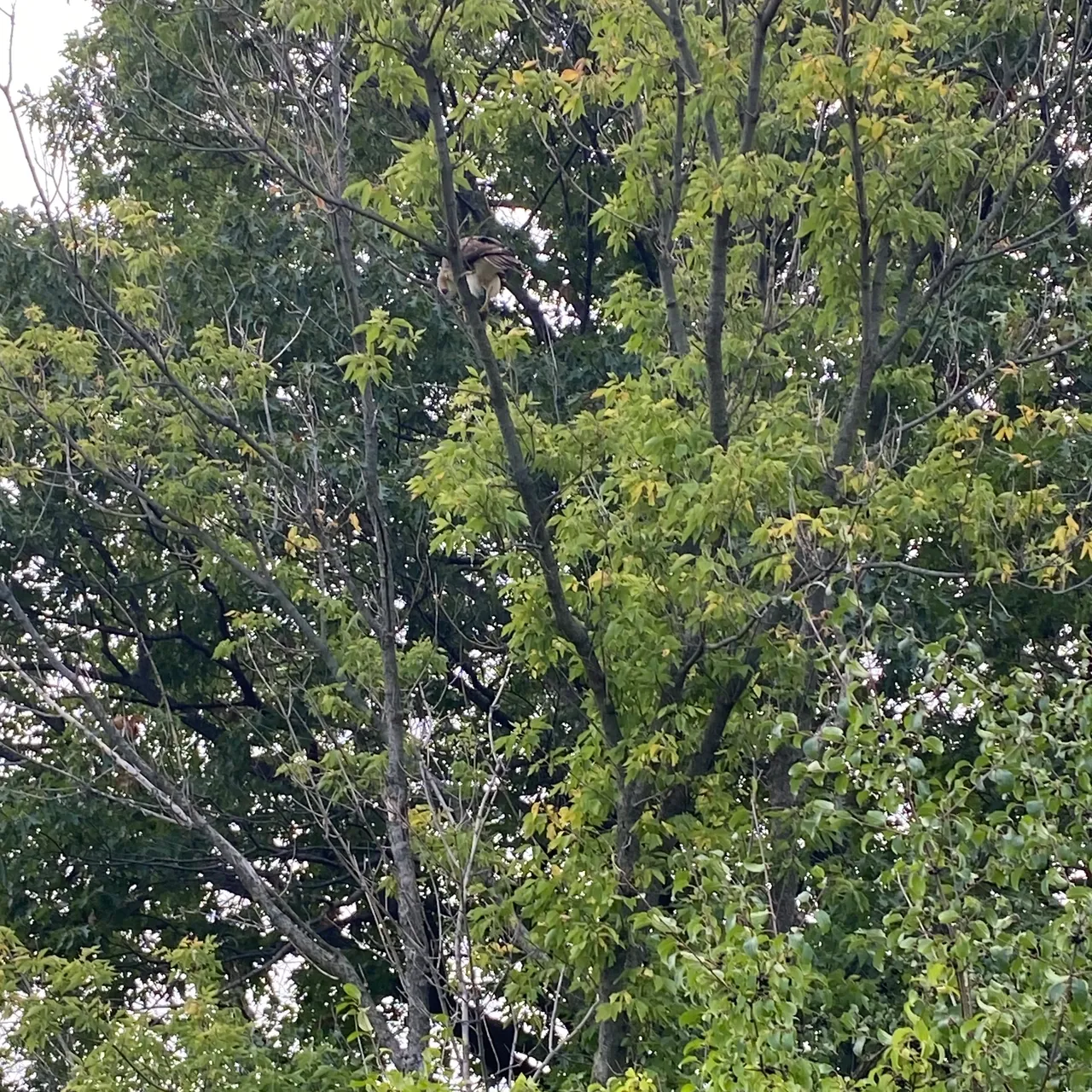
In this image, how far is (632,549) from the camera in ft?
23.4

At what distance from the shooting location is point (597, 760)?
290 inches

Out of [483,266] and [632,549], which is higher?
[483,266]

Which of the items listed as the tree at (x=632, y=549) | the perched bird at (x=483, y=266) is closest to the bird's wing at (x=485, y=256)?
the perched bird at (x=483, y=266)

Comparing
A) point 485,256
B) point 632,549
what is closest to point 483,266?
point 485,256

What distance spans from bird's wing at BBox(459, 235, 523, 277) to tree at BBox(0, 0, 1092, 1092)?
0.96 ft

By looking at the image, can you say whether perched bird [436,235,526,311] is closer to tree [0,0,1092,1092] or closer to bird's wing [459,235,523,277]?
bird's wing [459,235,523,277]

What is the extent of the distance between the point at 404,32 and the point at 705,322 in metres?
1.98

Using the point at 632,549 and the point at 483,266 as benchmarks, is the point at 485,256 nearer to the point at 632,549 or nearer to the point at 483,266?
the point at 483,266

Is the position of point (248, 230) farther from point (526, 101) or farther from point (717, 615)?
point (717, 615)

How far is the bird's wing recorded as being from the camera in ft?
22.5

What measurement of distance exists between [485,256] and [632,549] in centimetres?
146

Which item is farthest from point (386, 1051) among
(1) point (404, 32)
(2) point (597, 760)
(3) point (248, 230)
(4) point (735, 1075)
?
(3) point (248, 230)

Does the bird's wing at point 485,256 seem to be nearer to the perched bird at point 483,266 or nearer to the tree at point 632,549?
the perched bird at point 483,266

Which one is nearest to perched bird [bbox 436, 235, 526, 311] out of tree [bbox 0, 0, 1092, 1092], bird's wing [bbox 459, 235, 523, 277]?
bird's wing [bbox 459, 235, 523, 277]
